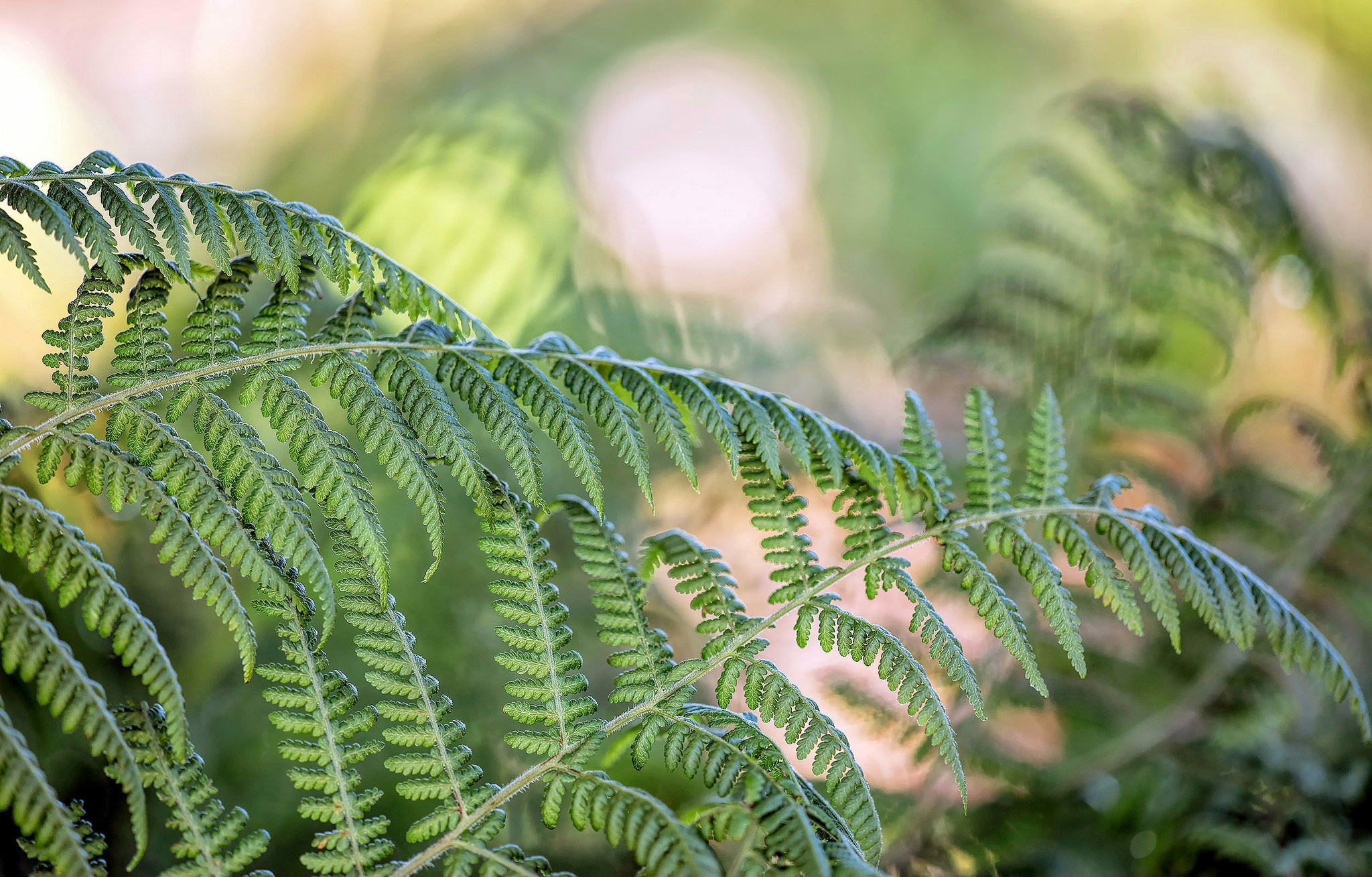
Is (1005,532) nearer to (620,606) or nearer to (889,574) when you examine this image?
(889,574)

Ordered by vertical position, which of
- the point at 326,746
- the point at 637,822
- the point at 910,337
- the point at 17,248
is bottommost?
the point at 637,822

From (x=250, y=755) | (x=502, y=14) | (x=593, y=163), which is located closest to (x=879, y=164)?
(x=593, y=163)

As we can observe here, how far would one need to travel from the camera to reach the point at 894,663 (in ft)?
2.61

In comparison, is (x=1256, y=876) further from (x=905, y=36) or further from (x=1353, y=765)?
(x=905, y=36)

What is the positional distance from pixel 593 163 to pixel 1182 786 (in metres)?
3.02

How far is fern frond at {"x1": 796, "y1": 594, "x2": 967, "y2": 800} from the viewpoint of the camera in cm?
79

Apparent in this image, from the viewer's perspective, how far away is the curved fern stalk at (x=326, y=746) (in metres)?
0.78

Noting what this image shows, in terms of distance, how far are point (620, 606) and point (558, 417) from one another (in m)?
0.19

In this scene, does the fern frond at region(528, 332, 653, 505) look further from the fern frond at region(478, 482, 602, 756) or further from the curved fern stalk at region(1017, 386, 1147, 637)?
the curved fern stalk at region(1017, 386, 1147, 637)

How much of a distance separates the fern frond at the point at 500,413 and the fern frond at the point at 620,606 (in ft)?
0.19

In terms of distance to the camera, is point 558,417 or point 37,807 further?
point 558,417

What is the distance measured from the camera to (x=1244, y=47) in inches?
171

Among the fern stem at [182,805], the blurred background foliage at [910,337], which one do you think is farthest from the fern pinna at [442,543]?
the blurred background foliage at [910,337]

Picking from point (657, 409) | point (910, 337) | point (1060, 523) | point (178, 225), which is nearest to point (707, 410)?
point (657, 409)
